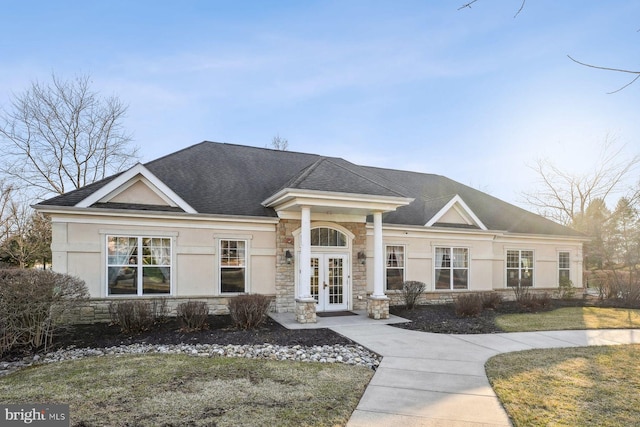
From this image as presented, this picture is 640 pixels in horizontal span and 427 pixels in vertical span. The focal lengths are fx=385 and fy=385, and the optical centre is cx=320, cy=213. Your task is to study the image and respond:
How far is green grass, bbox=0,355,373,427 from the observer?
4541mm

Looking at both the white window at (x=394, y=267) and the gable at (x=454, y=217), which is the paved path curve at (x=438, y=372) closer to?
the white window at (x=394, y=267)

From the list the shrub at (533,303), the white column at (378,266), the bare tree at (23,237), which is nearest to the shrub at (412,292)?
the white column at (378,266)

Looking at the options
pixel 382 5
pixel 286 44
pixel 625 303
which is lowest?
pixel 625 303

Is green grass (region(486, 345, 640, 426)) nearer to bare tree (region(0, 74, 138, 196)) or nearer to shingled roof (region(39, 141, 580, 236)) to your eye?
shingled roof (region(39, 141, 580, 236))

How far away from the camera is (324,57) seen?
12.2 m

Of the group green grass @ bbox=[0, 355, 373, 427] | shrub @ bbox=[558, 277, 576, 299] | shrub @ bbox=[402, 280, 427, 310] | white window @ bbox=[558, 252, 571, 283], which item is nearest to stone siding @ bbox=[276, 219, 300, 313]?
shrub @ bbox=[402, 280, 427, 310]

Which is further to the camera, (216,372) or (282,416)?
(216,372)

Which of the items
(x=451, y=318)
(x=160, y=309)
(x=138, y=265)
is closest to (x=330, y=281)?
(x=451, y=318)

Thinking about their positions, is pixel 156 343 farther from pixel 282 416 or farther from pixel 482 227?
pixel 482 227

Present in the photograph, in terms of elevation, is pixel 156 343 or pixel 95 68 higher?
pixel 95 68

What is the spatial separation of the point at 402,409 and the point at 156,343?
20.3 feet

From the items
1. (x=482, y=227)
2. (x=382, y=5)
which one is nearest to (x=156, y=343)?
(x=382, y=5)

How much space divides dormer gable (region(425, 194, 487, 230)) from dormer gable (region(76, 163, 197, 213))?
10083 millimetres

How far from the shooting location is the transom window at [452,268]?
15953 mm
